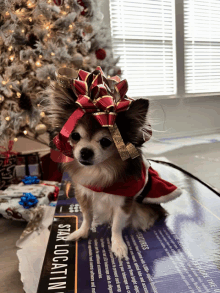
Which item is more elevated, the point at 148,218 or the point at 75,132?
the point at 75,132

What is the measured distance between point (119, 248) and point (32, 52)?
1.46 meters

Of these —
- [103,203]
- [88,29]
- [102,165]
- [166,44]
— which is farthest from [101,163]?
[166,44]

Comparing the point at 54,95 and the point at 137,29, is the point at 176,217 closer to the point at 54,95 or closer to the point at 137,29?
the point at 54,95

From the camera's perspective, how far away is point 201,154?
2.04m

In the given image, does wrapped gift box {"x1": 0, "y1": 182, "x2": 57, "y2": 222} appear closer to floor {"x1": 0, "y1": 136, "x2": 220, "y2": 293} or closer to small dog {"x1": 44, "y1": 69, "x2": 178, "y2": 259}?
floor {"x1": 0, "y1": 136, "x2": 220, "y2": 293}

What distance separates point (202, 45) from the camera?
3.23 meters

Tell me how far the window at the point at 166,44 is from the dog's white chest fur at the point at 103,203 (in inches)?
90.4

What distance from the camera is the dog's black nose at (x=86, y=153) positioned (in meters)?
0.57

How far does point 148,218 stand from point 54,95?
0.50 m

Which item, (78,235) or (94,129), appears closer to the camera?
(94,129)

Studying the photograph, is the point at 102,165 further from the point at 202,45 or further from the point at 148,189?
the point at 202,45

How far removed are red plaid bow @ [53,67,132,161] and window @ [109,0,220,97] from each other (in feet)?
7.48

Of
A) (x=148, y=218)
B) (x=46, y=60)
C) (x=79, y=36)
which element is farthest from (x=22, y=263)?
(x=79, y=36)

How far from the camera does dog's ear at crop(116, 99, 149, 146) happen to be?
1.93 ft
